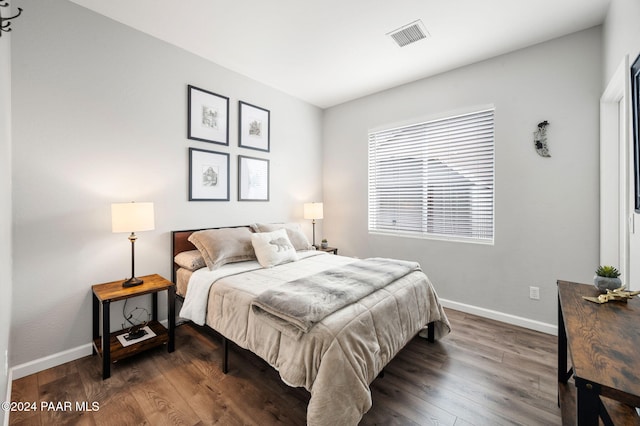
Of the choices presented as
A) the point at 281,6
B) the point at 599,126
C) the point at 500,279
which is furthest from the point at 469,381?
the point at 281,6

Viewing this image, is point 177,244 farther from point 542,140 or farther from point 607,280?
point 542,140

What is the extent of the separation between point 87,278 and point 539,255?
164 inches

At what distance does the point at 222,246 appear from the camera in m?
2.63

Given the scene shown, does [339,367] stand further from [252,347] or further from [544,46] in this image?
[544,46]

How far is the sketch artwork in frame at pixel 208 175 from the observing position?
293 cm

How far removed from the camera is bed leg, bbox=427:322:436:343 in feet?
8.15

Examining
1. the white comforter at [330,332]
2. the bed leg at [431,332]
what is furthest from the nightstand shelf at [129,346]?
the bed leg at [431,332]

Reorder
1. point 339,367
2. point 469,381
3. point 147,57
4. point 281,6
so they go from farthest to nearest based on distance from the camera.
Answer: point 147,57 → point 281,6 → point 469,381 → point 339,367

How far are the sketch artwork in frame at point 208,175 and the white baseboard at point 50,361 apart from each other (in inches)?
61.5

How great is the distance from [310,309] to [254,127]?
2.69m

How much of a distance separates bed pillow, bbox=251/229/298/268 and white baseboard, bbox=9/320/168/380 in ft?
5.17

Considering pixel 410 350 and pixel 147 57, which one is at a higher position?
pixel 147 57

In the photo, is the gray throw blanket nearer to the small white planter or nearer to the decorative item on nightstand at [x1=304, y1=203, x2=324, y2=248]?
the small white planter

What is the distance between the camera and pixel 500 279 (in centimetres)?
291
